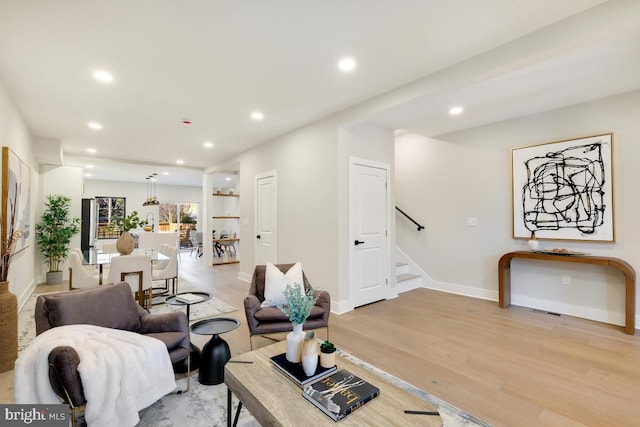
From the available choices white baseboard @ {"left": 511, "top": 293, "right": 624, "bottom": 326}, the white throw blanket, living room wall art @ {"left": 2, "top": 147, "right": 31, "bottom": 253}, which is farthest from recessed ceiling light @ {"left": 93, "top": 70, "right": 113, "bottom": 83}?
white baseboard @ {"left": 511, "top": 293, "right": 624, "bottom": 326}

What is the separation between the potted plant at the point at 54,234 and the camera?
5.86 meters

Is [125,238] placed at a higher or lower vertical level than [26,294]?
higher

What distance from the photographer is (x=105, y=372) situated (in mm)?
1701

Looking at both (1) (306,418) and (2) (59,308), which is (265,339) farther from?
(1) (306,418)

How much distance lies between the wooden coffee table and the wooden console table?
3.43m

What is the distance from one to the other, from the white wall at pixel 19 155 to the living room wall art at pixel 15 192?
156 mm

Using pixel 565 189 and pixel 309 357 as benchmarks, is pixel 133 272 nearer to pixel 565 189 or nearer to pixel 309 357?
pixel 309 357

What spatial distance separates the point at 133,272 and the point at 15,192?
1672mm

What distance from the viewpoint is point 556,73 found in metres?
3.07

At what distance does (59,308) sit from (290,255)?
321 centimetres

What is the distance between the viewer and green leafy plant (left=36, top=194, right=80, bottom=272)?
586 cm

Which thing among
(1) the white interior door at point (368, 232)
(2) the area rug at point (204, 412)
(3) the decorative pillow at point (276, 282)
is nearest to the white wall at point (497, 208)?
(1) the white interior door at point (368, 232)

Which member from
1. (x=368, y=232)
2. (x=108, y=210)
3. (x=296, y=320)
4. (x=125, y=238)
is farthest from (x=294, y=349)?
(x=108, y=210)

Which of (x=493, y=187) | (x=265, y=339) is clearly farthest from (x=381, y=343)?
(x=493, y=187)
